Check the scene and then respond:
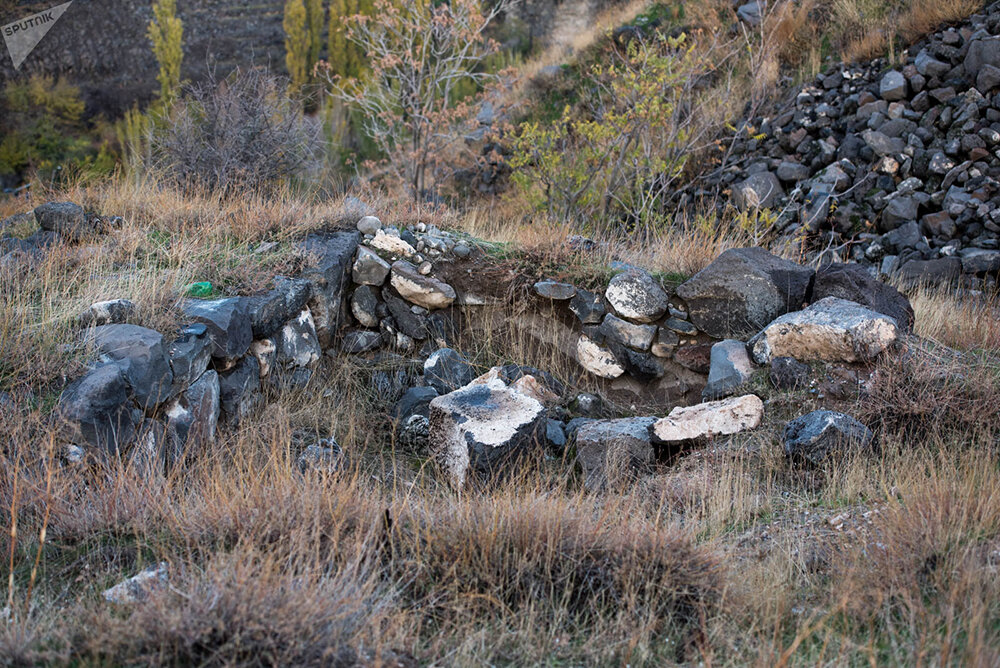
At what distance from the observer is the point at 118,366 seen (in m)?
3.68

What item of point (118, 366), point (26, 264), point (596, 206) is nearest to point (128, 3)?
point (596, 206)

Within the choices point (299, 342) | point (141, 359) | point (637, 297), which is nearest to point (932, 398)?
point (637, 297)

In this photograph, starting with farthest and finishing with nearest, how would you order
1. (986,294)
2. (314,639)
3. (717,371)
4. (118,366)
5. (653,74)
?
1. (653,74)
2. (986,294)
3. (717,371)
4. (118,366)
5. (314,639)

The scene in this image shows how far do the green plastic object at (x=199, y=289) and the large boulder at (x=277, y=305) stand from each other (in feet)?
0.89

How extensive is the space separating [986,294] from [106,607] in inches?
304

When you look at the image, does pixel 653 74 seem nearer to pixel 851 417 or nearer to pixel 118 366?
pixel 851 417

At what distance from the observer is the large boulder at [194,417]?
155 inches

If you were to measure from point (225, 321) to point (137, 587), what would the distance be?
224cm

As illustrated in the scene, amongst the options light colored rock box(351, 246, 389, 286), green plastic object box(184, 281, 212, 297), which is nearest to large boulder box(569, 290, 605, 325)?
light colored rock box(351, 246, 389, 286)

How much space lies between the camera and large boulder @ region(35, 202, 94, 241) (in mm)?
5488

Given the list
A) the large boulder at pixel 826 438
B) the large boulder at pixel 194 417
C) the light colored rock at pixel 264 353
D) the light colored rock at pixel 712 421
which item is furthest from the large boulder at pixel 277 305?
the large boulder at pixel 826 438

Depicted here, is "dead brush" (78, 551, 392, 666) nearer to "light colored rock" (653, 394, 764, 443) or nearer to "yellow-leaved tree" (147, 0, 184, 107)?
"light colored rock" (653, 394, 764, 443)

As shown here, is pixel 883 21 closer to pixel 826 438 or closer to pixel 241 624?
pixel 826 438

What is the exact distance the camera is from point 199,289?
15.7 ft
